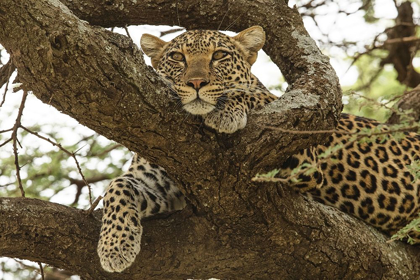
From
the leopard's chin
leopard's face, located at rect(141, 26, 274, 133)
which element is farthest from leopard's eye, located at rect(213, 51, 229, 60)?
the leopard's chin

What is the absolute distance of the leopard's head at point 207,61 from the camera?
469 cm

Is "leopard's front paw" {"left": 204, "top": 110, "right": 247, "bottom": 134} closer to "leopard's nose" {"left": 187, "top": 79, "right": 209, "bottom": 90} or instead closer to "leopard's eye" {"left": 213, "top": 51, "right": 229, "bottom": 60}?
"leopard's nose" {"left": 187, "top": 79, "right": 209, "bottom": 90}

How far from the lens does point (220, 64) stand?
214 inches

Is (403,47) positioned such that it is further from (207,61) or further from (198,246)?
(198,246)

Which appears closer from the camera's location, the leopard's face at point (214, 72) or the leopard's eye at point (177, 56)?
the leopard's face at point (214, 72)

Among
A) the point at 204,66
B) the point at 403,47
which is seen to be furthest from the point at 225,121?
the point at 403,47

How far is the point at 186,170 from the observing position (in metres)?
4.21

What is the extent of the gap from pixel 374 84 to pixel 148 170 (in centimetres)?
624

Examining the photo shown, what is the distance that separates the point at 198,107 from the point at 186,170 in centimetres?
45

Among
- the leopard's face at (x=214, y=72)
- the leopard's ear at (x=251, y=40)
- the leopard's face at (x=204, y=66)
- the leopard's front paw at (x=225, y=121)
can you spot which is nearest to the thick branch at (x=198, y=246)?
the leopard's front paw at (x=225, y=121)

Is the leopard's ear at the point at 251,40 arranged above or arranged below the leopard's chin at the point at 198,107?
above

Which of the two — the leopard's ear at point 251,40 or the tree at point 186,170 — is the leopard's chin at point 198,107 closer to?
the tree at point 186,170

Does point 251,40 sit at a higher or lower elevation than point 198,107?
higher

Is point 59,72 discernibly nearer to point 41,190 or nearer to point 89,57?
point 89,57
